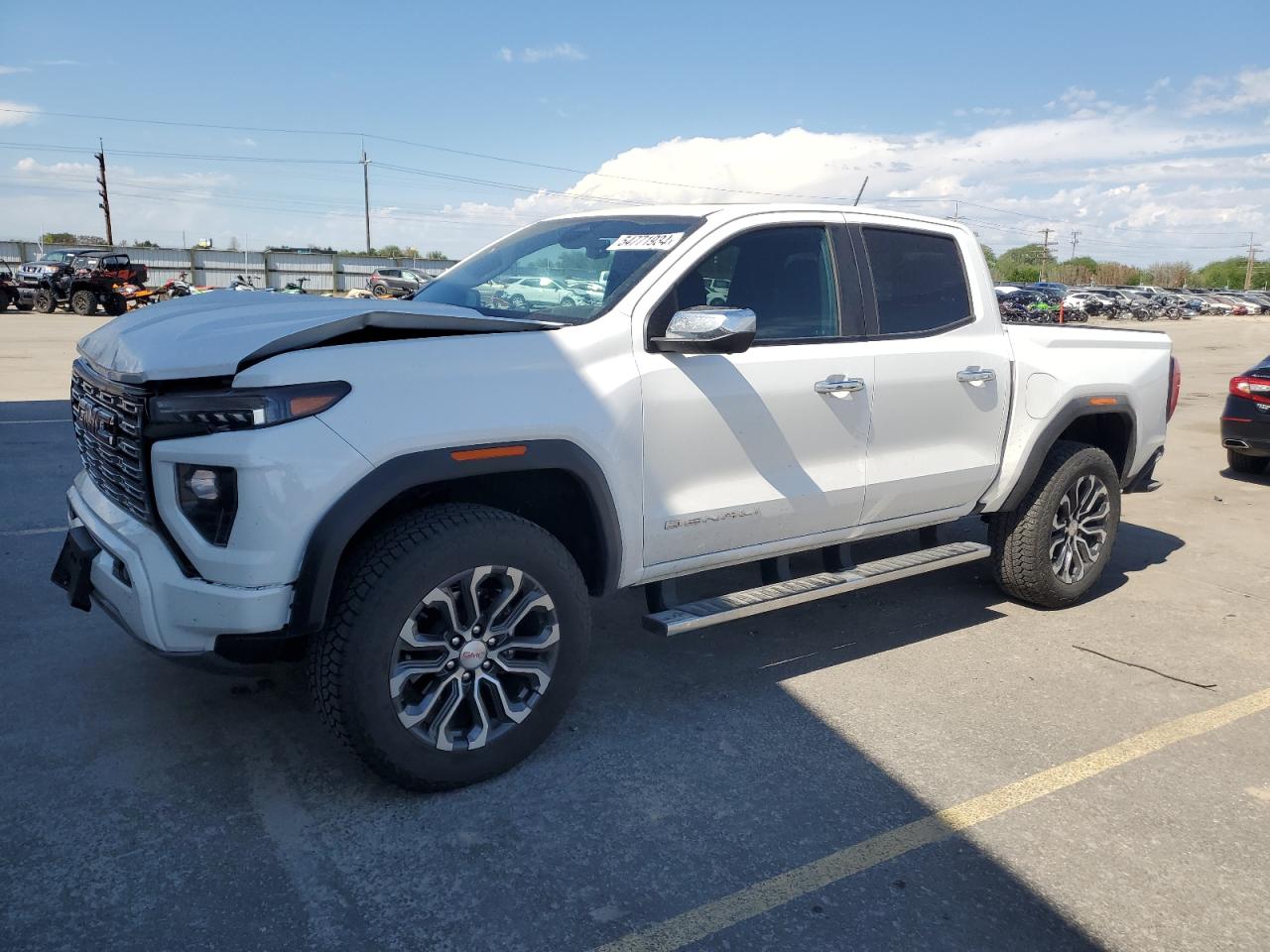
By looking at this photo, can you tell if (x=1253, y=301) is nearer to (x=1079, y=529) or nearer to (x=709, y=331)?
(x=1079, y=529)

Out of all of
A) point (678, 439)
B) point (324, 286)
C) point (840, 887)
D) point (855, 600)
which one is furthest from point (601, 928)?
point (324, 286)

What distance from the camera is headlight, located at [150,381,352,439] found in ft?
9.30

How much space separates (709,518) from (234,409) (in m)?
1.76

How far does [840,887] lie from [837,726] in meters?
1.05

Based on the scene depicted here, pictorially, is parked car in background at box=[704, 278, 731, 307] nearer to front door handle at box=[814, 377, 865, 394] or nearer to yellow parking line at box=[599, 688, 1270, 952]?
front door handle at box=[814, 377, 865, 394]

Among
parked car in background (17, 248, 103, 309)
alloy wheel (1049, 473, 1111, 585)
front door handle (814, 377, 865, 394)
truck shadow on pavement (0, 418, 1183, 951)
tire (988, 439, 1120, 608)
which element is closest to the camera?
truck shadow on pavement (0, 418, 1183, 951)

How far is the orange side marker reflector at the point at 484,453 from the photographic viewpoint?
10.2 ft

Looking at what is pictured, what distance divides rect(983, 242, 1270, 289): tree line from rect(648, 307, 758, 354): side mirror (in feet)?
355

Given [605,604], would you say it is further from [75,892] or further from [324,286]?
[324,286]

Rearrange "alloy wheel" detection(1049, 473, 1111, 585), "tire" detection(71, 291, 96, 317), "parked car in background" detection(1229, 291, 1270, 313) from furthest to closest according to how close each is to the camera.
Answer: "parked car in background" detection(1229, 291, 1270, 313)
"tire" detection(71, 291, 96, 317)
"alloy wheel" detection(1049, 473, 1111, 585)

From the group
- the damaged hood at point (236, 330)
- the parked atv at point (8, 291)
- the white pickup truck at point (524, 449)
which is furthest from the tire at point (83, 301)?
the damaged hood at point (236, 330)

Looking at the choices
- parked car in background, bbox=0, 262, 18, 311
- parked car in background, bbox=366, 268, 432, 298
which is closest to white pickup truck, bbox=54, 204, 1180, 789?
parked car in background, bbox=0, 262, 18, 311

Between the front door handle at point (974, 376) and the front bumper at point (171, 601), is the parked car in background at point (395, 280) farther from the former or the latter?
the front bumper at point (171, 601)

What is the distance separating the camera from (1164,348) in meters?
5.66
